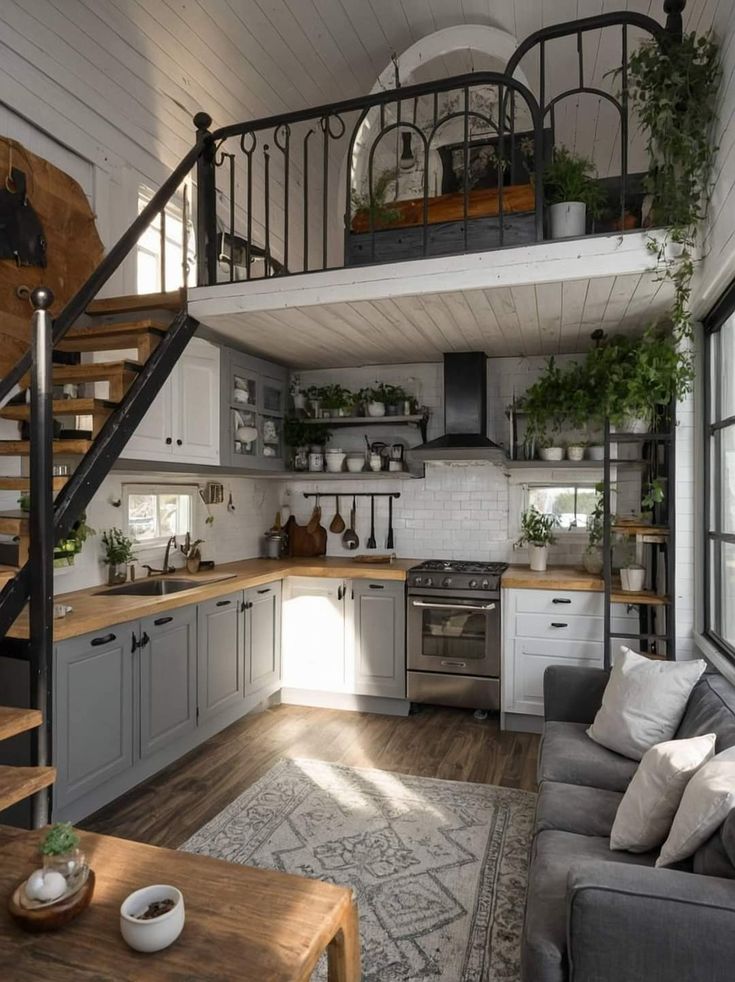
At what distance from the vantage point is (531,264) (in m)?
2.91

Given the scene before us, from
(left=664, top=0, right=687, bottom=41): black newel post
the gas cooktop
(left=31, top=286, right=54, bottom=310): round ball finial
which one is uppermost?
(left=664, top=0, right=687, bottom=41): black newel post

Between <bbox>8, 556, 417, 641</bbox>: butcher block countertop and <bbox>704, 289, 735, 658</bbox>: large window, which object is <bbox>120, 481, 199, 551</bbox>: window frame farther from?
<bbox>704, 289, 735, 658</bbox>: large window

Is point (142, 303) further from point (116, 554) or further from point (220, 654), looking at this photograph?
point (220, 654)

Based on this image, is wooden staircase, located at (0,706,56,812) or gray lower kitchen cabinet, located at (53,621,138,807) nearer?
wooden staircase, located at (0,706,56,812)

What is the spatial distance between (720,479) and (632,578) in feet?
2.80

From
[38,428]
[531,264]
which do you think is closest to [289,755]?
[38,428]

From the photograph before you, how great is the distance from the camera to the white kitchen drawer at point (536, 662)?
12.9 ft

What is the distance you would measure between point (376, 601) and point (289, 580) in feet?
2.21

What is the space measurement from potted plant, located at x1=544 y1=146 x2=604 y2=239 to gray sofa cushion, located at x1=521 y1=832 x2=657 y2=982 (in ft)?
7.98

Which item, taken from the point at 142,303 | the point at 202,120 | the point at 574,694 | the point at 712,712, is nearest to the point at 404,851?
the point at 574,694

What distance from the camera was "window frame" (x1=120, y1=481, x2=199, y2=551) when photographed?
3.84 meters

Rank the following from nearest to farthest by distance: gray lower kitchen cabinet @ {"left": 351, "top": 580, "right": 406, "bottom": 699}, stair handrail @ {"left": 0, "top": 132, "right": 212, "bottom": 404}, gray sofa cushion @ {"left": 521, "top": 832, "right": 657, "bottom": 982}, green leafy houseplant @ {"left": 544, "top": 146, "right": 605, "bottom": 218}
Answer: gray sofa cushion @ {"left": 521, "top": 832, "right": 657, "bottom": 982} → stair handrail @ {"left": 0, "top": 132, "right": 212, "bottom": 404} → green leafy houseplant @ {"left": 544, "top": 146, "right": 605, "bottom": 218} → gray lower kitchen cabinet @ {"left": 351, "top": 580, "right": 406, "bottom": 699}

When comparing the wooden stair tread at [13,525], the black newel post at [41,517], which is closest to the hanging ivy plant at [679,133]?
the black newel post at [41,517]

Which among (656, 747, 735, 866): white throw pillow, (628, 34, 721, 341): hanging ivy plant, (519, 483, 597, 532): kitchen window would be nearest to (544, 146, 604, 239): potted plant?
(628, 34, 721, 341): hanging ivy plant
